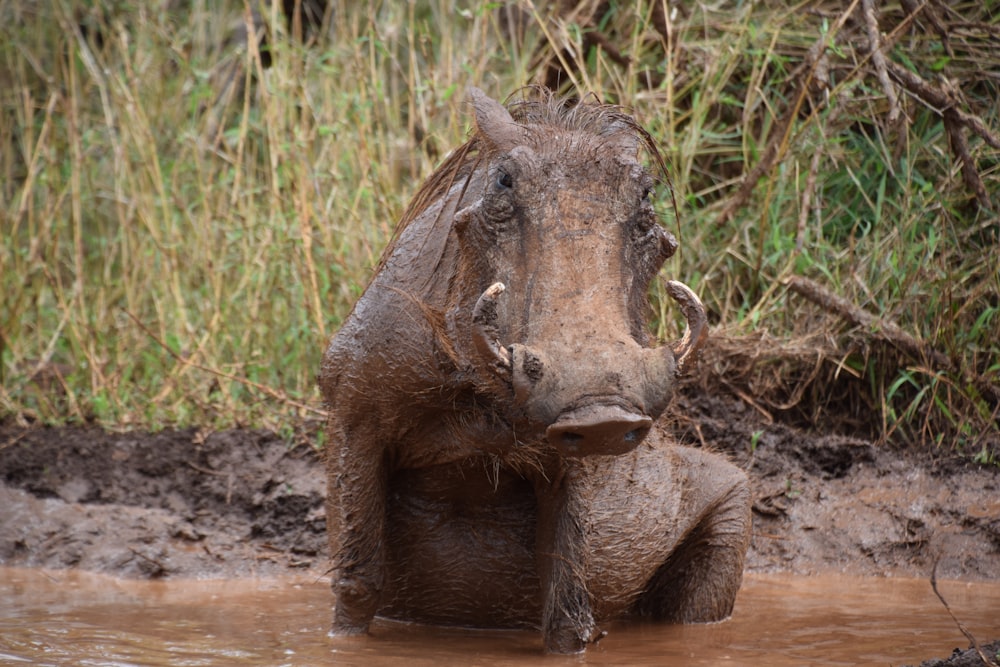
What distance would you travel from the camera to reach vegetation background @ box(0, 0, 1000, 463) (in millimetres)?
5461

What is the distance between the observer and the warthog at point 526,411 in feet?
9.16

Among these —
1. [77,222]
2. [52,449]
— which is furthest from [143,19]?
[52,449]

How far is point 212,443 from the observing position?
5.22m

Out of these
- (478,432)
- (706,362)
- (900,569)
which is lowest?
(900,569)

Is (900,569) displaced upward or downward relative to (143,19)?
downward

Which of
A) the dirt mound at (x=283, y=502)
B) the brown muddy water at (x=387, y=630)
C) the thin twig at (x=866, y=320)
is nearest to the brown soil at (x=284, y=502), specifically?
the dirt mound at (x=283, y=502)

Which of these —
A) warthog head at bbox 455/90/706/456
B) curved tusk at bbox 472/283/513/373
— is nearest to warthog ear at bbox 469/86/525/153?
warthog head at bbox 455/90/706/456

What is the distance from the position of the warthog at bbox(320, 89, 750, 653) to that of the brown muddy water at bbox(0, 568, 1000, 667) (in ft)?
0.43

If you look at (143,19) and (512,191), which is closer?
(512,191)

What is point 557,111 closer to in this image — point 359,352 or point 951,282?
point 359,352

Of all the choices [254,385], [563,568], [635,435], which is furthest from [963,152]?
[635,435]

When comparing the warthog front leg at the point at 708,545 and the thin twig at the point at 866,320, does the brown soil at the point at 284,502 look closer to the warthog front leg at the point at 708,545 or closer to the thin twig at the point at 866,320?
the thin twig at the point at 866,320

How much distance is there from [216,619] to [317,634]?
1.31ft

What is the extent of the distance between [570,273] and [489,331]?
0.77ft
